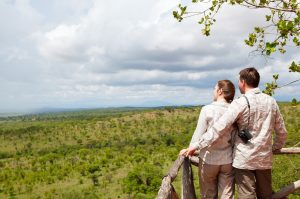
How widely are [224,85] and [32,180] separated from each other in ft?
184

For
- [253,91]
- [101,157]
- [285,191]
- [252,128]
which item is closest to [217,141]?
[252,128]

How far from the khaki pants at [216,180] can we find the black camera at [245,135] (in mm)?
371

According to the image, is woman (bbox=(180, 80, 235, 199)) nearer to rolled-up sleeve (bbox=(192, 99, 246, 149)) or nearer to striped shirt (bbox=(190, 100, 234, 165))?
striped shirt (bbox=(190, 100, 234, 165))

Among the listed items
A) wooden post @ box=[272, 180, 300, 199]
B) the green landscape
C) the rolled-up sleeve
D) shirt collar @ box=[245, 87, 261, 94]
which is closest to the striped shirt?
the rolled-up sleeve

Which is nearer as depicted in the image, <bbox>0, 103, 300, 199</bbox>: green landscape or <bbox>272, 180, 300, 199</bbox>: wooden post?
<bbox>272, 180, 300, 199</bbox>: wooden post

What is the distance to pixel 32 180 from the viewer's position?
Result: 56750 millimetres

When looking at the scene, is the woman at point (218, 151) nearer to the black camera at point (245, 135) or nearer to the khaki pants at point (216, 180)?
the khaki pants at point (216, 180)

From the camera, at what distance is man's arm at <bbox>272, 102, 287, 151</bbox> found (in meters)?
4.32

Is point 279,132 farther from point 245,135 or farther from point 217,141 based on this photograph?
point 217,141

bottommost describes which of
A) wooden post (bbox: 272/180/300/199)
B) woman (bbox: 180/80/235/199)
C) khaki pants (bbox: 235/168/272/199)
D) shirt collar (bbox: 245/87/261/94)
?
wooden post (bbox: 272/180/300/199)

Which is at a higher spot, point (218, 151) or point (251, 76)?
point (251, 76)

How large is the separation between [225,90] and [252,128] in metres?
0.51

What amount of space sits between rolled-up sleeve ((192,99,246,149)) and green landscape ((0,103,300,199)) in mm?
13408

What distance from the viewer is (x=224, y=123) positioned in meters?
4.12
